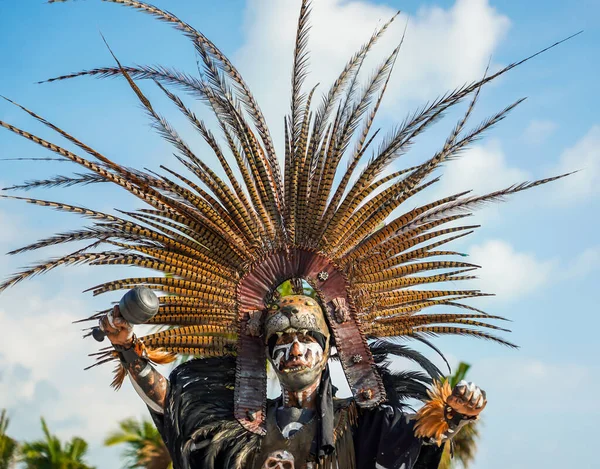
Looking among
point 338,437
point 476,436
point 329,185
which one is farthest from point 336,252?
point 476,436

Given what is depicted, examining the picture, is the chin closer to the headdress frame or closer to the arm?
the headdress frame

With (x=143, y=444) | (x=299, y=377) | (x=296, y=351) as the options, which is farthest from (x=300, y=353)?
(x=143, y=444)

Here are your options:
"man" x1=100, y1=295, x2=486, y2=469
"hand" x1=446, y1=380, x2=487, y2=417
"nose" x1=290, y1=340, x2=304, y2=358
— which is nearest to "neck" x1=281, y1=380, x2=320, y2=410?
"man" x1=100, y1=295, x2=486, y2=469

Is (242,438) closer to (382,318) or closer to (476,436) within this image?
(382,318)

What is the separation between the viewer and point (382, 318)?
32.6 feet

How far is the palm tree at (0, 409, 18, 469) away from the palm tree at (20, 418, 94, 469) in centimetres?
26

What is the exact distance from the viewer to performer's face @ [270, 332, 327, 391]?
947 cm

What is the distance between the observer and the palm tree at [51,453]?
2433cm

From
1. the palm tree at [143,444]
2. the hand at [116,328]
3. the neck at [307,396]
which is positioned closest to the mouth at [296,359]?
the neck at [307,396]

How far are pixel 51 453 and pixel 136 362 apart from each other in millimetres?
16394

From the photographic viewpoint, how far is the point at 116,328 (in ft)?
28.9

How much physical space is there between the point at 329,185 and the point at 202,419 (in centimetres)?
256

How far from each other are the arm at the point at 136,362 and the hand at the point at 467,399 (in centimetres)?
270

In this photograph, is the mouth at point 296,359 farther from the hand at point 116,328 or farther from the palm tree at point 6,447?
the palm tree at point 6,447
